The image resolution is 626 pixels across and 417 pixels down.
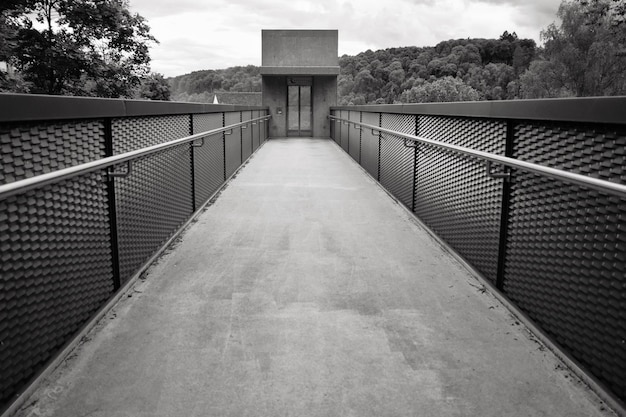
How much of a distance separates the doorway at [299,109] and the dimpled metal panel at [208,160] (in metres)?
13.3

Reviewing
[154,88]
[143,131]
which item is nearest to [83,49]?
[154,88]

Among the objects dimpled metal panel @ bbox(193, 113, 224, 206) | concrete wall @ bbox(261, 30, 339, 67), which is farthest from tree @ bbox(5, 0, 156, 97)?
dimpled metal panel @ bbox(193, 113, 224, 206)

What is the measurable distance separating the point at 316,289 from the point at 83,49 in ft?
69.3

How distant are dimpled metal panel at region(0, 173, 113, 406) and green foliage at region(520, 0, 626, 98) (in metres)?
52.1

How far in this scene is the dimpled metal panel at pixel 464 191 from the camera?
10.1ft

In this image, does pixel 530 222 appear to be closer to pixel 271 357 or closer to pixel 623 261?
pixel 623 261

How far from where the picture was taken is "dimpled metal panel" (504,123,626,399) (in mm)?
1888

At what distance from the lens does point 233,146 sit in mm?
8008

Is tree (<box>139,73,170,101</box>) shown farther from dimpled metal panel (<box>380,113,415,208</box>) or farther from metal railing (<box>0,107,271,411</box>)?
metal railing (<box>0,107,271,411</box>)

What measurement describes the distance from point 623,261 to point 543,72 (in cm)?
6094

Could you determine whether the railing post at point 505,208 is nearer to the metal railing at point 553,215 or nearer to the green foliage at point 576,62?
the metal railing at point 553,215

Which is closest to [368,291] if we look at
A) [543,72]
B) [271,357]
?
[271,357]

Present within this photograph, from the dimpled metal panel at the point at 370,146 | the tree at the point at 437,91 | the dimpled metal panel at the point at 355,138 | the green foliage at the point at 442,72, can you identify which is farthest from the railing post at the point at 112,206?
the tree at the point at 437,91

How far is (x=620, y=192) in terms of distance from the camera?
1.65 m
